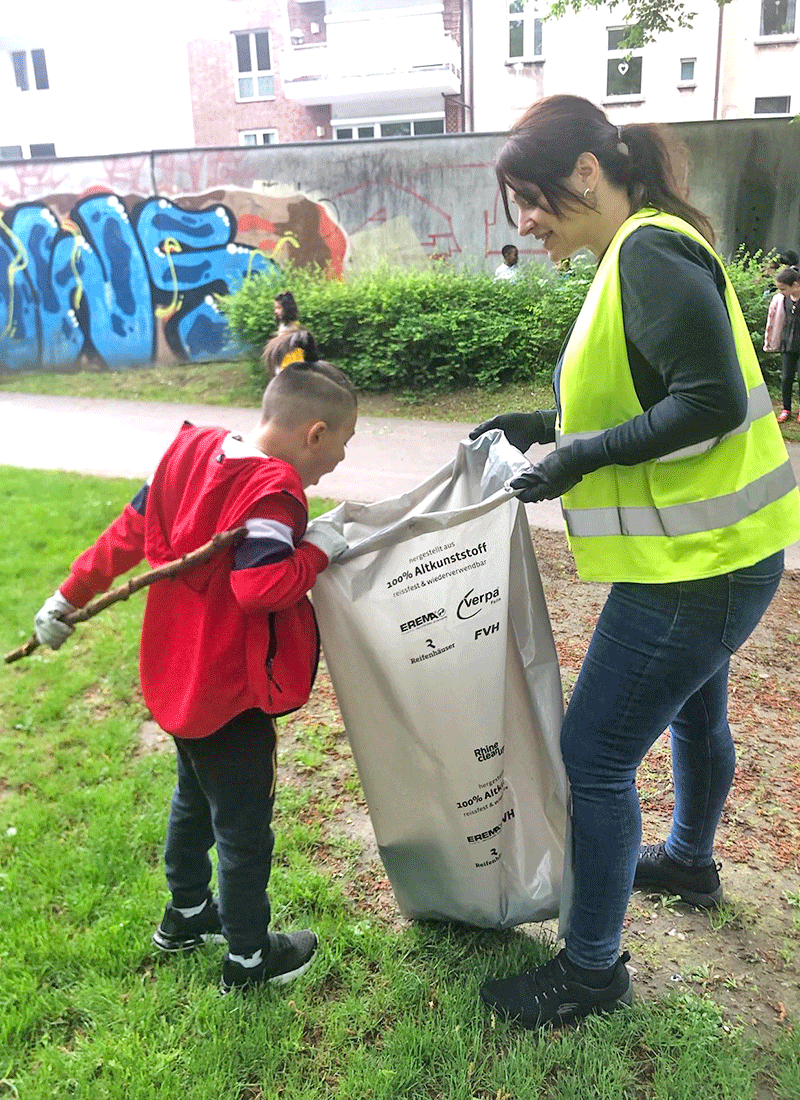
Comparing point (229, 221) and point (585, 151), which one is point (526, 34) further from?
point (585, 151)

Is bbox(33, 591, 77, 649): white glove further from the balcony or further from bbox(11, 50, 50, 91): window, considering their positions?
bbox(11, 50, 50, 91): window

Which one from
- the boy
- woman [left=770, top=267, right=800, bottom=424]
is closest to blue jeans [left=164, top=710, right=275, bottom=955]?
the boy

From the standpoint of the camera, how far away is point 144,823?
2.86 metres

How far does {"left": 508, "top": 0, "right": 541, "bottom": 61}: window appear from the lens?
23.2m

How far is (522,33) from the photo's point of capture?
77.4 ft

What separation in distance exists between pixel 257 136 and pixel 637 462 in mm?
29756

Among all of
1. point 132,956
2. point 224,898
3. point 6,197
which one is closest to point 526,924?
point 224,898

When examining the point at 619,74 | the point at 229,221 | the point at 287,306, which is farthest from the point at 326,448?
the point at 619,74

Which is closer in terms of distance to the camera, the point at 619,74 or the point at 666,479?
the point at 666,479

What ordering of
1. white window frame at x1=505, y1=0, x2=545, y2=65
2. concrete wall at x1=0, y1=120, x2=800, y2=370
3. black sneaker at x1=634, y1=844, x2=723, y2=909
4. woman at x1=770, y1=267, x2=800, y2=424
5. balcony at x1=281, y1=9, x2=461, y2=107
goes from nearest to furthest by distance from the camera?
1. black sneaker at x1=634, y1=844, x2=723, y2=909
2. woman at x1=770, y1=267, x2=800, y2=424
3. concrete wall at x1=0, y1=120, x2=800, y2=370
4. white window frame at x1=505, y1=0, x2=545, y2=65
5. balcony at x1=281, y1=9, x2=461, y2=107

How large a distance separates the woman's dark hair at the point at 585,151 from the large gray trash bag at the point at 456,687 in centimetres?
58

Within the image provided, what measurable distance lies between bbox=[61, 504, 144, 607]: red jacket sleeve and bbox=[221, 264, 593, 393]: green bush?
28.2 feet

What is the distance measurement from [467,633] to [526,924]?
3.07 feet

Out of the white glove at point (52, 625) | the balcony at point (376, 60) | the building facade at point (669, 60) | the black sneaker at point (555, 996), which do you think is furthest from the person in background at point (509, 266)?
the balcony at point (376, 60)
